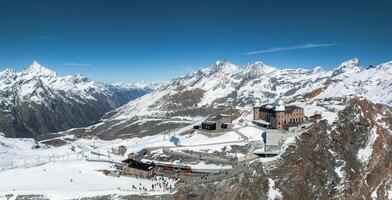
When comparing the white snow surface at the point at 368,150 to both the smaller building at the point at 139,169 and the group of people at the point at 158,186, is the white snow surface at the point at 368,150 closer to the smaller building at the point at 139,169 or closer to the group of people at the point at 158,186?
the group of people at the point at 158,186

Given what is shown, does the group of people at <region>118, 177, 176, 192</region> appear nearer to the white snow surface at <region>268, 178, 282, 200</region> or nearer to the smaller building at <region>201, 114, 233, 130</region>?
the white snow surface at <region>268, 178, 282, 200</region>

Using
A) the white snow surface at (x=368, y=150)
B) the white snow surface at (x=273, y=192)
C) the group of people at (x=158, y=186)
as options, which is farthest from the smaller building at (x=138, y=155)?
the white snow surface at (x=368, y=150)

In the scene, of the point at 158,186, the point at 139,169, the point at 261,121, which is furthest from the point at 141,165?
the point at 261,121

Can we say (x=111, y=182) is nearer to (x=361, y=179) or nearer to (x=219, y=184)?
(x=219, y=184)

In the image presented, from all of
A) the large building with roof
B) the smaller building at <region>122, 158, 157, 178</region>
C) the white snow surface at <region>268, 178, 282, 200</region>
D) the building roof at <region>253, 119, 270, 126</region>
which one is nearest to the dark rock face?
the white snow surface at <region>268, 178, 282, 200</region>

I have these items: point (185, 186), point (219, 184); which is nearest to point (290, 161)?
point (219, 184)

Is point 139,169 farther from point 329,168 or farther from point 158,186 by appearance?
point 329,168
